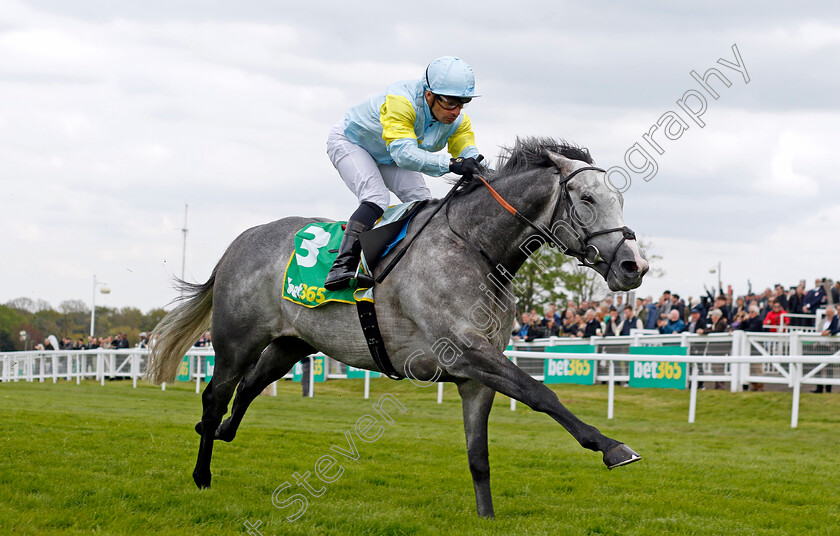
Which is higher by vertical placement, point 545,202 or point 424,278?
point 545,202

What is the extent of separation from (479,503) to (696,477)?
8.53 ft

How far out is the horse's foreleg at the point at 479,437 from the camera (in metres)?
4.98

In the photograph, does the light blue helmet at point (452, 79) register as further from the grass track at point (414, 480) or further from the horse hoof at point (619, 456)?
the grass track at point (414, 480)

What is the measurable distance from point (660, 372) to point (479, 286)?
9369 mm

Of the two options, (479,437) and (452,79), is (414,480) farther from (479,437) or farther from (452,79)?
(452,79)

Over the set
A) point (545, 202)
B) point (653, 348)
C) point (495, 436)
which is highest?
point (545, 202)

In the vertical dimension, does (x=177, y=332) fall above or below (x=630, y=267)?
below

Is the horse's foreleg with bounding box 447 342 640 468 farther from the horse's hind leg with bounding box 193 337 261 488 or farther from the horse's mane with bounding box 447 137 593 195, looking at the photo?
the horse's hind leg with bounding box 193 337 261 488

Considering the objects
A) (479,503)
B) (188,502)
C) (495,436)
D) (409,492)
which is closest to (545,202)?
(479,503)

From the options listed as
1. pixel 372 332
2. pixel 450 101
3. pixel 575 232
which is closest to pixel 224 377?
pixel 372 332

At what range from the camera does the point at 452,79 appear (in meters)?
4.91

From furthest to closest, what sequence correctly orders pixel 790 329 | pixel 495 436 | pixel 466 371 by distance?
1. pixel 790 329
2. pixel 495 436
3. pixel 466 371

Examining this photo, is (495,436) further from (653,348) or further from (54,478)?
(54,478)

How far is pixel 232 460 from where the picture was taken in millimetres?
6879
